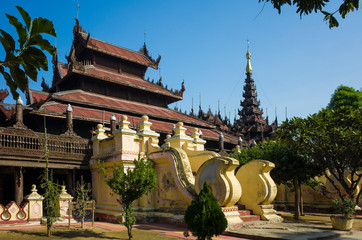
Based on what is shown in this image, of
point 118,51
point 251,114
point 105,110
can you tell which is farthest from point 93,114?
point 251,114

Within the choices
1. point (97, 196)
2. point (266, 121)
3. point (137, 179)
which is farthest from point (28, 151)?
point (266, 121)

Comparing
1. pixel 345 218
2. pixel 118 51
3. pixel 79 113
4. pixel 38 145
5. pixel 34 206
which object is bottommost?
pixel 345 218

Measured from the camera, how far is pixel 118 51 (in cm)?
3033

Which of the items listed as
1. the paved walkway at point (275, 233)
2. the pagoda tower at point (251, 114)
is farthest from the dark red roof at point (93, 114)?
the pagoda tower at point (251, 114)

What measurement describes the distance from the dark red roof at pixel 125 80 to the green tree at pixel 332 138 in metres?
15.5

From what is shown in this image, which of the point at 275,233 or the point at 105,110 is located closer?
the point at 275,233

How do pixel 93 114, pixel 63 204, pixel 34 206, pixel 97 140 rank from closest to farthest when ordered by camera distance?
pixel 34 206 → pixel 63 204 → pixel 97 140 → pixel 93 114

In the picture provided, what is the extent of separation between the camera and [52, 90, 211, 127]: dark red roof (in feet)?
71.0

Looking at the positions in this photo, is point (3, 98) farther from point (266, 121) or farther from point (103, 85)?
point (266, 121)

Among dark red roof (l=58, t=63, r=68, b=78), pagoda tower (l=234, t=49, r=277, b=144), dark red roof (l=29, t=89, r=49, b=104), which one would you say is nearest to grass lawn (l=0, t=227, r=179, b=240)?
dark red roof (l=29, t=89, r=49, b=104)

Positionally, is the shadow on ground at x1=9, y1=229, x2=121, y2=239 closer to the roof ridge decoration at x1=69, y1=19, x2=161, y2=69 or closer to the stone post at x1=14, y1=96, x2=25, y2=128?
the stone post at x1=14, y1=96, x2=25, y2=128

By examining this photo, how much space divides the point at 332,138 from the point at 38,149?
453 inches

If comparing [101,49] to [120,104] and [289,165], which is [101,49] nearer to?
[120,104]

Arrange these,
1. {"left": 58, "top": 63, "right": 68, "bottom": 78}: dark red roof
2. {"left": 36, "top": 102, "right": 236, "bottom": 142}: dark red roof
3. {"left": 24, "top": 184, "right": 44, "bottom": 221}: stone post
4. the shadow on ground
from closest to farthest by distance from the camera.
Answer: the shadow on ground → {"left": 24, "top": 184, "right": 44, "bottom": 221}: stone post → {"left": 36, "top": 102, "right": 236, "bottom": 142}: dark red roof → {"left": 58, "top": 63, "right": 68, "bottom": 78}: dark red roof
